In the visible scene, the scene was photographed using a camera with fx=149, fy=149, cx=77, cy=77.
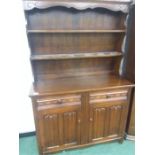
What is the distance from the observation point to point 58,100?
61.9 inches

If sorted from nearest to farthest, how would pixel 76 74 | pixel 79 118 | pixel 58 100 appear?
pixel 58 100
pixel 79 118
pixel 76 74

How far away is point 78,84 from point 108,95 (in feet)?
1.22

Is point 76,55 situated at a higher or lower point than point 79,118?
higher

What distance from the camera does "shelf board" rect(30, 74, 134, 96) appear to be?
1569 mm

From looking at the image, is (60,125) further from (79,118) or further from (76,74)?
(76,74)

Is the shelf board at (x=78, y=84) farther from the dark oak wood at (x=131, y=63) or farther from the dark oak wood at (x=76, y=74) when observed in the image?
the dark oak wood at (x=131, y=63)

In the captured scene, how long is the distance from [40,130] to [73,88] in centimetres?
58

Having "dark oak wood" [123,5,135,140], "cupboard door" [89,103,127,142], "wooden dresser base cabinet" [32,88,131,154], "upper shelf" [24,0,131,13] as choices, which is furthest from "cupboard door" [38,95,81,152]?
"upper shelf" [24,0,131,13]

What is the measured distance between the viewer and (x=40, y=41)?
178 centimetres

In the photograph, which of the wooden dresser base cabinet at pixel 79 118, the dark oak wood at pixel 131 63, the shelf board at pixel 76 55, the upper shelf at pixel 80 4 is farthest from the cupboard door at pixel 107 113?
the upper shelf at pixel 80 4

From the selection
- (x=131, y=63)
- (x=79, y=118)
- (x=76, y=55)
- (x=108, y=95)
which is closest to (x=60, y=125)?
(x=79, y=118)

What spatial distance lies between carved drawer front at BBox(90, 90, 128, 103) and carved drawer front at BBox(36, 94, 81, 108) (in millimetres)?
177

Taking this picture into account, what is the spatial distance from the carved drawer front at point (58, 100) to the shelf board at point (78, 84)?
0.07 m

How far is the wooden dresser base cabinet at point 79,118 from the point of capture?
1585 millimetres
